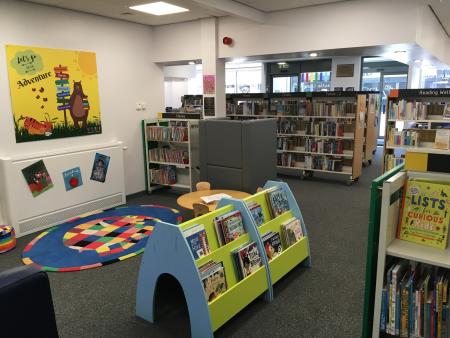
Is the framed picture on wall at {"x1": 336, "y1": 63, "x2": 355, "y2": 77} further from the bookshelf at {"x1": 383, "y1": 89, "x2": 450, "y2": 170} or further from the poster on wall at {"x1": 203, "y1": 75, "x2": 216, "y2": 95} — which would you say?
the poster on wall at {"x1": 203, "y1": 75, "x2": 216, "y2": 95}

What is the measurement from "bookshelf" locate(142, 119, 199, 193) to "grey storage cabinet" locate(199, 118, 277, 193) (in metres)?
1.23

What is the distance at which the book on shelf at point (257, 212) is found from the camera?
10.8ft

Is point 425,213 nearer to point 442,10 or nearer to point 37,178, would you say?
point 37,178

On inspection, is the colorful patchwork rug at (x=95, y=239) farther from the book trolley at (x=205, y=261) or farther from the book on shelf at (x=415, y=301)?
the book on shelf at (x=415, y=301)

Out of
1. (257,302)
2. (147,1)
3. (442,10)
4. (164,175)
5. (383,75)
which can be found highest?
(442,10)

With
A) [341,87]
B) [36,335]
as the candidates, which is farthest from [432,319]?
[341,87]

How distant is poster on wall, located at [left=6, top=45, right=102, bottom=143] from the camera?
15.9 ft

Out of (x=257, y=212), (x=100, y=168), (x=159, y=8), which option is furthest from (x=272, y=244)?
(x=159, y=8)

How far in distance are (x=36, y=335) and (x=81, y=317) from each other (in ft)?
4.44

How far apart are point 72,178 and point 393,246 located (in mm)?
4734

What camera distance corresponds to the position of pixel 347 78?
11.1m

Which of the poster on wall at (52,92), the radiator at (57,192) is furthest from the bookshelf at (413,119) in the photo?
the poster on wall at (52,92)

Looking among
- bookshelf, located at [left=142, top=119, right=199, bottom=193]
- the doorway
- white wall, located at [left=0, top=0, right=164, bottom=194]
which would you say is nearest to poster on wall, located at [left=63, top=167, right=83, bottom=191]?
white wall, located at [left=0, top=0, right=164, bottom=194]

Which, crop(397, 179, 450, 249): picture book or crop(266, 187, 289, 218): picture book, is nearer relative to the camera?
crop(397, 179, 450, 249): picture book
